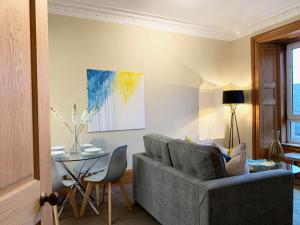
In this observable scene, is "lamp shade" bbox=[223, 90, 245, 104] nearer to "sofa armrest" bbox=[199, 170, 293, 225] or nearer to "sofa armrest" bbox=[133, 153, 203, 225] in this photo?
"sofa armrest" bbox=[133, 153, 203, 225]

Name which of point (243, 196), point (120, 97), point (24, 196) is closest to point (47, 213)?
point (24, 196)

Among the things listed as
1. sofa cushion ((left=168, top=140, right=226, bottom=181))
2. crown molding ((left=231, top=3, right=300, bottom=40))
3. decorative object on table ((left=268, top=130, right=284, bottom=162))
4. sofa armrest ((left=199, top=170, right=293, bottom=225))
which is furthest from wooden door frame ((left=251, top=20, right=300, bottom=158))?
sofa cushion ((left=168, top=140, right=226, bottom=181))

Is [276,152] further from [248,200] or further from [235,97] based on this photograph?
[235,97]

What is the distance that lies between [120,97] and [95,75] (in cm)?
56

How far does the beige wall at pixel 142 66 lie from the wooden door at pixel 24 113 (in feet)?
9.46

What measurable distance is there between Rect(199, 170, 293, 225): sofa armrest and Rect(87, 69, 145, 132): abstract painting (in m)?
2.46

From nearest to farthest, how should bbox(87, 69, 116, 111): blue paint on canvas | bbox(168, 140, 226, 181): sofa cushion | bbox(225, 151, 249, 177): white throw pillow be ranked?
bbox(168, 140, 226, 181): sofa cushion
bbox(225, 151, 249, 177): white throw pillow
bbox(87, 69, 116, 111): blue paint on canvas

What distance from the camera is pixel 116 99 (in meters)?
4.13

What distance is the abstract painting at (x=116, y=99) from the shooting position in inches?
156

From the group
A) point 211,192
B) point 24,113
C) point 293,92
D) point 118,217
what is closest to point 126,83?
point 118,217

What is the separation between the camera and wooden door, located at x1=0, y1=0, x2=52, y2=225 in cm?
76

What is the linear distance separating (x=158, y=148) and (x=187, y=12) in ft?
8.73

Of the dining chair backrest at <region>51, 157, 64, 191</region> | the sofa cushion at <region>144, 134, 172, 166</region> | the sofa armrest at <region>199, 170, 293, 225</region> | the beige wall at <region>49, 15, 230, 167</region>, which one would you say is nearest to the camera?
the sofa armrest at <region>199, 170, 293, 225</region>

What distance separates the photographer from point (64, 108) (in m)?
3.78
